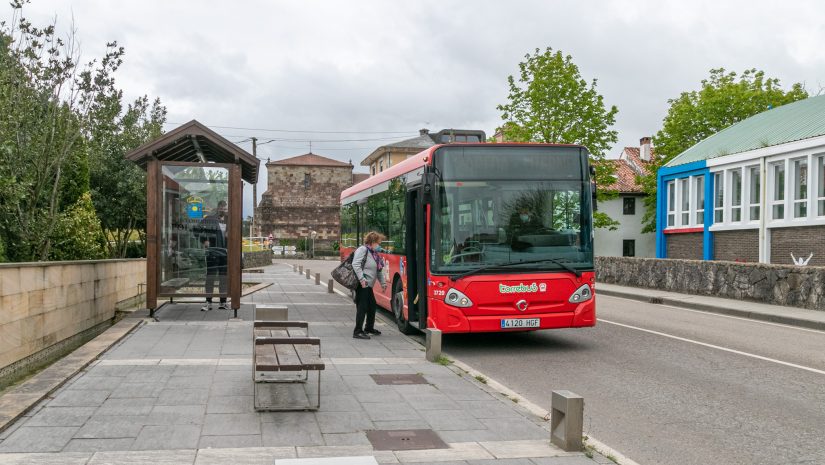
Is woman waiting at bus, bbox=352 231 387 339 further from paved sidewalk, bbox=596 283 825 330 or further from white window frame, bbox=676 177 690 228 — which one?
white window frame, bbox=676 177 690 228

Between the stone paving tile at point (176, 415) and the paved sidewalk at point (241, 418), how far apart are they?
0.01 m

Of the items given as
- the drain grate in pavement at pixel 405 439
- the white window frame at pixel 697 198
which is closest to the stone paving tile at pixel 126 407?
the drain grate in pavement at pixel 405 439

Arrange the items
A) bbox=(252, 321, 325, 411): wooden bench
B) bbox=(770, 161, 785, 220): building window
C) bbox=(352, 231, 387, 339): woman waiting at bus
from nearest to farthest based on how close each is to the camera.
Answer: bbox=(252, 321, 325, 411): wooden bench, bbox=(352, 231, 387, 339): woman waiting at bus, bbox=(770, 161, 785, 220): building window

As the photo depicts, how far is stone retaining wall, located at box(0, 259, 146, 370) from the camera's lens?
9209 mm

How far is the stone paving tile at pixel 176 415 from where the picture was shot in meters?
6.16

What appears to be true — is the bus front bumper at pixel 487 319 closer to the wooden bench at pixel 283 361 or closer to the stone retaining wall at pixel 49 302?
the wooden bench at pixel 283 361

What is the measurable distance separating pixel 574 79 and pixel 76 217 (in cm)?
3213

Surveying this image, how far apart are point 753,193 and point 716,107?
24.0 metres

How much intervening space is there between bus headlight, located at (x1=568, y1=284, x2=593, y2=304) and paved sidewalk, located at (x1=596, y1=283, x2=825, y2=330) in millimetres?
6568

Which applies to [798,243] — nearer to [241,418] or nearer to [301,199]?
[241,418]

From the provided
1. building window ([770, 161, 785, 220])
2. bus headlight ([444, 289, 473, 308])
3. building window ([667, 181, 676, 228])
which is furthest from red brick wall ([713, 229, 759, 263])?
bus headlight ([444, 289, 473, 308])

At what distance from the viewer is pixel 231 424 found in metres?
6.12

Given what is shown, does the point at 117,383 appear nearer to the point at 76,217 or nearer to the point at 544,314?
the point at 544,314

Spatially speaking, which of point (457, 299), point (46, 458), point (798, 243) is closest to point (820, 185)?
point (798, 243)
